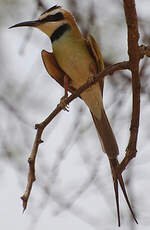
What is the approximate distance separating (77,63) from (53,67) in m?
0.14

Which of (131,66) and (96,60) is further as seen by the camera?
(96,60)

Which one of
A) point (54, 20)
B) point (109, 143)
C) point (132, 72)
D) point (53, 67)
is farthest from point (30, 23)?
point (132, 72)

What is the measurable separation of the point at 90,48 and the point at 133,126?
0.96 metres

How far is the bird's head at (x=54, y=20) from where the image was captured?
10.1ft

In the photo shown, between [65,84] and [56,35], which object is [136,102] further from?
[56,35]

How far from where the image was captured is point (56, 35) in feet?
10.0

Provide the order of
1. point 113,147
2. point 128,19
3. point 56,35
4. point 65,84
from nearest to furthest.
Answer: point 128,19, point 113,147, point 65,84, point 56,35

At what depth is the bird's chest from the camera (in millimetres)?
2922

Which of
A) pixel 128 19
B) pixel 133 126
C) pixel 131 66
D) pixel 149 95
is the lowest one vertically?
pixel 149 95

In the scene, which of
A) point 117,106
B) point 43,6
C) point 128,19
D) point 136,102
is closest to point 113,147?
point 117,106

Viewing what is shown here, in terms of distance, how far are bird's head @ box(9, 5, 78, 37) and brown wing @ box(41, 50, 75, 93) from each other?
20 cm

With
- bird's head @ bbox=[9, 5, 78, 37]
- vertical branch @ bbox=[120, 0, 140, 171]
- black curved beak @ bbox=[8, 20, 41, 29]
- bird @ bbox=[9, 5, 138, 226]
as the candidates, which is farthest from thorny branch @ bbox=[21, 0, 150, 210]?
bird's head @ bbox=[9, 5, 78, 37]

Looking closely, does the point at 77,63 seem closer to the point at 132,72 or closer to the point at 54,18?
the point at 54,18

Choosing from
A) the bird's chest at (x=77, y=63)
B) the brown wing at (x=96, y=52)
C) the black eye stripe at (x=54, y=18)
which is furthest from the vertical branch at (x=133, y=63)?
the black eye stripe at (x=54, y=18)
